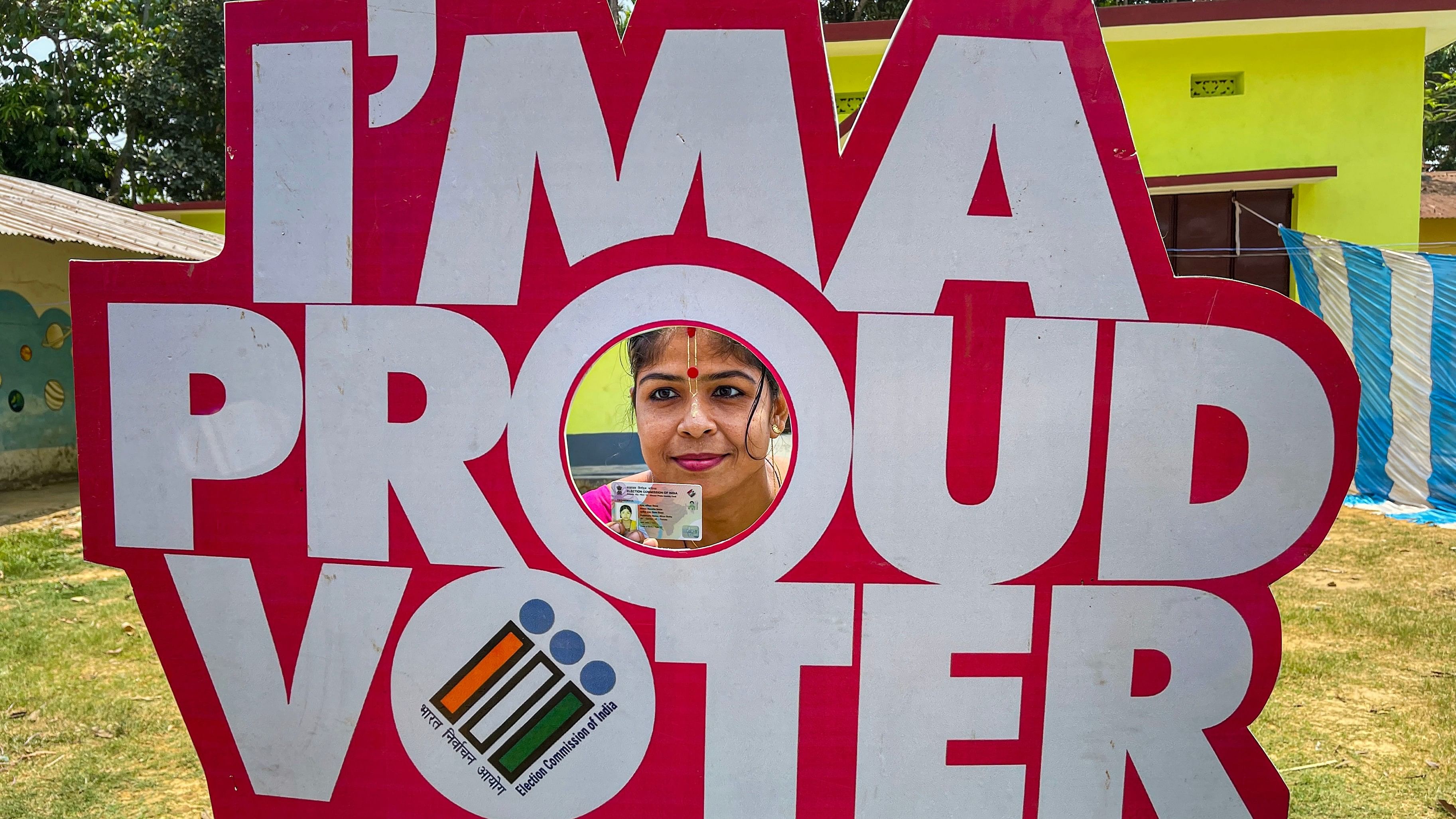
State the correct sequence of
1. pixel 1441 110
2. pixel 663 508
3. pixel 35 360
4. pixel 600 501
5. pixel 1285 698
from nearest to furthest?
pixel 663 508, pixel 600 501, pixel 1285 698, pixel 35 360, pixel 1441 110

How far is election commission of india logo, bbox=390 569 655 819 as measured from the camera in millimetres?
1817

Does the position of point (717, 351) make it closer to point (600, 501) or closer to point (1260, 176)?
point (600, 501)

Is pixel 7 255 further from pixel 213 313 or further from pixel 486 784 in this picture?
pixel 486 784

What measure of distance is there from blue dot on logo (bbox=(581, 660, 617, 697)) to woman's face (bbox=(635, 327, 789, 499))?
395 millimetres

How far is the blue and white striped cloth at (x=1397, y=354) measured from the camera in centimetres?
577

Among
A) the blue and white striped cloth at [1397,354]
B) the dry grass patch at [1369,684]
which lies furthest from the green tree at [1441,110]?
the dry grass patch at [1369,684]

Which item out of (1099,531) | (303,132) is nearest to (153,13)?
(303,132)

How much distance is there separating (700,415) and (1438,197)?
13.9m

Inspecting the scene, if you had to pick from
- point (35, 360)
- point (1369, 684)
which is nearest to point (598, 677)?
point (1369, 684)

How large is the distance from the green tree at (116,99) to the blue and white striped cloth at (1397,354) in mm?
13131

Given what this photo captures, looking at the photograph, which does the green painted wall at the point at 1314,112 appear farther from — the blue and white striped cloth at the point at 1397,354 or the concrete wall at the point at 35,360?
the concrete wall at the point at 35,360

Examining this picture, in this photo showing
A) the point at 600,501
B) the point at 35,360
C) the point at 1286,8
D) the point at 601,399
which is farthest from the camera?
the point at 35,360

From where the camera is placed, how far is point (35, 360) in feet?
28.2

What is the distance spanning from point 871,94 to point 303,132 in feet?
3.53
